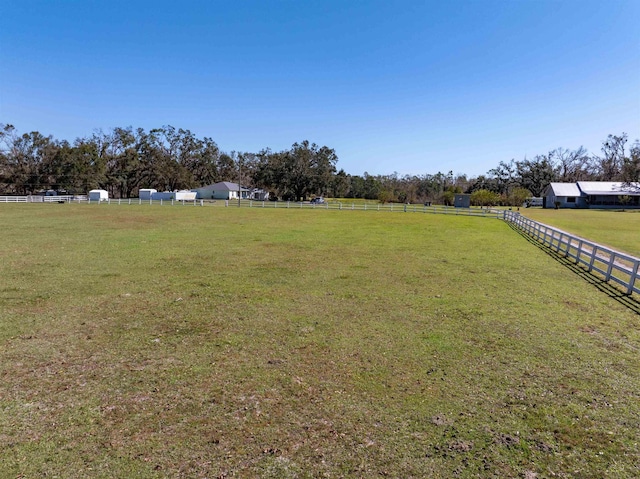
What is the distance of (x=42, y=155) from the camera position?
226 ft

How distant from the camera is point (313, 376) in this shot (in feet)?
16.1

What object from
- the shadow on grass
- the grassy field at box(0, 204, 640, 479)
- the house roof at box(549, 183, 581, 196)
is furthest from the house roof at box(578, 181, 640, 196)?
the grassy field at box(0, 204, 640, 479)

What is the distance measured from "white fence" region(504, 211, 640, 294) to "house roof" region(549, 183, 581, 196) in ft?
145

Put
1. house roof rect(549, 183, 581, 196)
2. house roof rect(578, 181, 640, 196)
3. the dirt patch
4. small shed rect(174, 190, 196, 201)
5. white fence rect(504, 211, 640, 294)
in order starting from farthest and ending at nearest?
small shed rect(174, 190, 196, 201) → house roof rect(549, 183, 581, 196) → house roof rect(578, 181, 640, 196) → white fence rect(504, 211, 640, 294) → the dirt patch

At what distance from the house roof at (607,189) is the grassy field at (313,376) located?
62.2m

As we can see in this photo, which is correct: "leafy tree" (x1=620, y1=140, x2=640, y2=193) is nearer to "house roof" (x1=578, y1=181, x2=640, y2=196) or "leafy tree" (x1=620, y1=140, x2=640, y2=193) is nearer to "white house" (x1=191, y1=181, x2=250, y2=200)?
"house roof" (x1=578, y1=181, x2=640, y2=196)

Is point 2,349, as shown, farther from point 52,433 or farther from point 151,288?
point 151,288

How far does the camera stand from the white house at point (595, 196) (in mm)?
58906

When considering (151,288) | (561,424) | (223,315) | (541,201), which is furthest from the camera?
(541,201)

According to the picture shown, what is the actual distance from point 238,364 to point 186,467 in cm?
195

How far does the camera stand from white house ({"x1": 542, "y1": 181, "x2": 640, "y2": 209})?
58.9 m

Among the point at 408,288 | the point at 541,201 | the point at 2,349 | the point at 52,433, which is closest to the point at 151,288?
Answer: the point at 2,349

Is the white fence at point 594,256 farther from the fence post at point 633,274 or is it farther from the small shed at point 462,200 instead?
the small shed at point 462,200

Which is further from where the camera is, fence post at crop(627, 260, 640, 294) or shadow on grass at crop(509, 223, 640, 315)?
fence post at crop(627, 260, 640, 294)
